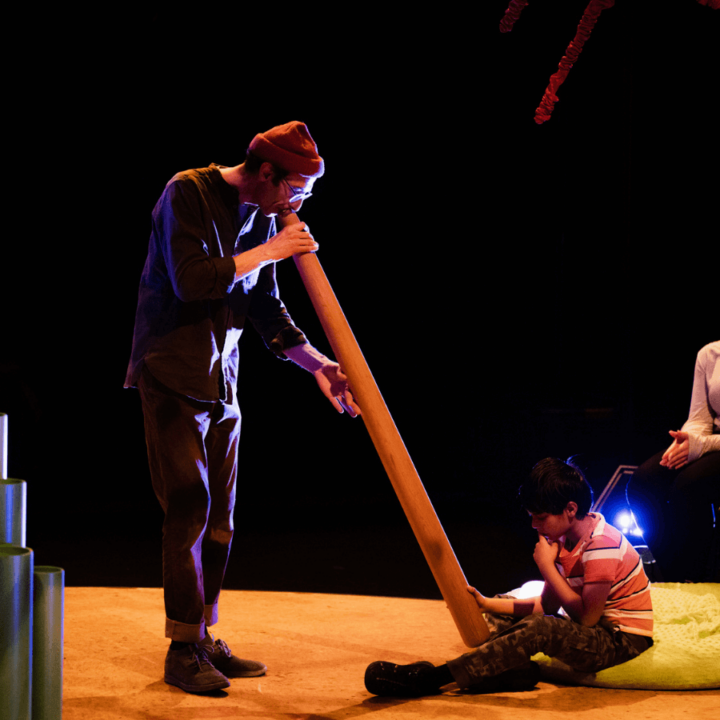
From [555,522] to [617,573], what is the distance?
0.20 metres

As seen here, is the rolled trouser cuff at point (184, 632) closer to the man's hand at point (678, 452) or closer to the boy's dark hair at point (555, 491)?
the boy's dark hair at point (555, 491)

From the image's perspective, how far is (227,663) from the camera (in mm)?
2180

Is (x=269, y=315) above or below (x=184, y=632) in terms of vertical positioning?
above

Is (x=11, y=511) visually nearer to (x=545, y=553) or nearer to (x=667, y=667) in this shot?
(x=545, y=553)

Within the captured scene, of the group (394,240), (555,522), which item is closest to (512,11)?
(555,522)

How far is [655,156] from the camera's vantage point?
4156mm

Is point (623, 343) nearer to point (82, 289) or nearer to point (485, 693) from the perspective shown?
point (485, 693)

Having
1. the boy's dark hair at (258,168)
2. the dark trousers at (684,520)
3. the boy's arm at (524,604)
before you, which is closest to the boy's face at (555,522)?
the boy's arm at (524,604)

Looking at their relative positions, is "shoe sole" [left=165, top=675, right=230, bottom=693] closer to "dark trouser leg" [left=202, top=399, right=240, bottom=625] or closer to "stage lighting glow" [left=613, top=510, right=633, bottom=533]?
"dark trouser leg" [left=202, top=399, right=240, bottom=625]

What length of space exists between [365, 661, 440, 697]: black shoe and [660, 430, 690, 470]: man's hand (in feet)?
4.40

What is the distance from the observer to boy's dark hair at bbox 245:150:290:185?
2150 mm

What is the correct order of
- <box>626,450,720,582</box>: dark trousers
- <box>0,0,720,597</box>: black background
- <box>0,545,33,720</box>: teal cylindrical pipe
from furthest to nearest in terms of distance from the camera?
<box>0,0,720,597</box>: black background
<box>626,450,720,582</box>: dark trousers
<box>0,545,33,720</box>: teal cylindrical pipe

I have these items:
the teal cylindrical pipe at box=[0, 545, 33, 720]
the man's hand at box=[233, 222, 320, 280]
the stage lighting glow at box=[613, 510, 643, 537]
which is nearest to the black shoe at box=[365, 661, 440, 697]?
the teal cylindrical pipe at box=[0, 545, 33, 720]

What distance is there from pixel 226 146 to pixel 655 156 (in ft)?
7.23
